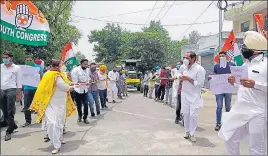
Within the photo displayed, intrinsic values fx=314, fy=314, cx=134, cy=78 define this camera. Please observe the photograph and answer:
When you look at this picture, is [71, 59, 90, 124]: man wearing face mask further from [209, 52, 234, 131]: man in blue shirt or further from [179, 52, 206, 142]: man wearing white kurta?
[209, 52, 234, 131]: man in blue shirt

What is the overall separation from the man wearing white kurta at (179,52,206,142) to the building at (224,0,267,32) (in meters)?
17.6

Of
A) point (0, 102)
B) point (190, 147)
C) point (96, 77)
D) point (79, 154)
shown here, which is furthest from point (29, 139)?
point (96, 77)

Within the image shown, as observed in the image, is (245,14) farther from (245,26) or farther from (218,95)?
(218,95)

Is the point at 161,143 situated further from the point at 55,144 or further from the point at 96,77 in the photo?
the point at 96,77

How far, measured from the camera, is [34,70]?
7.98m

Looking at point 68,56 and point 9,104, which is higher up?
point 68,56

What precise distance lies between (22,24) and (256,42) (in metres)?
3.77

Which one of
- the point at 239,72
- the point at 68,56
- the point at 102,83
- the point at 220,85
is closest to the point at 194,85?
the point at 220,85

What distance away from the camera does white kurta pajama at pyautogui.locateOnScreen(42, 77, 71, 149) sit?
5605 millimetres

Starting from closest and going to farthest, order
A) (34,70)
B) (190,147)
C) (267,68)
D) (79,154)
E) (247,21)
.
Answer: (267,68) < (79,154) < (190,147) < (34,70) < (247,21)

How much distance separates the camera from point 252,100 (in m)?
3.75

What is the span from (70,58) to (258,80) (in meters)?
5.65

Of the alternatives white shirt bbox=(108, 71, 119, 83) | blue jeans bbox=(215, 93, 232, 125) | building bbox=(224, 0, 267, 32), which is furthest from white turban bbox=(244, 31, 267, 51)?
building bbox=(224, 0, 267, 32)

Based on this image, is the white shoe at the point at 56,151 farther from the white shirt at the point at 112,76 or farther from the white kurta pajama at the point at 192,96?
the white shirt at the point at 112,76
